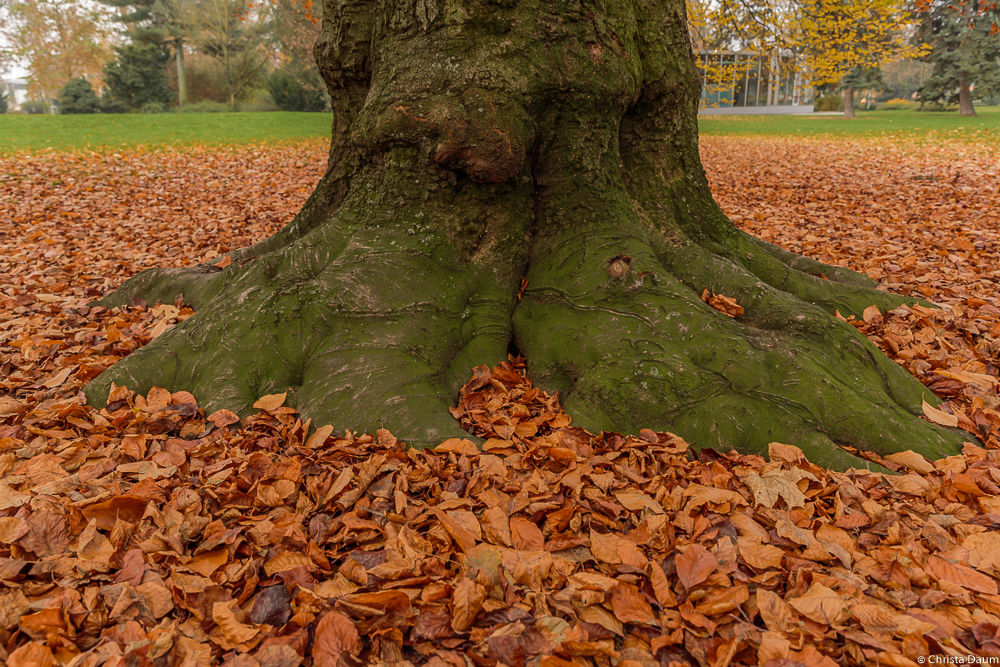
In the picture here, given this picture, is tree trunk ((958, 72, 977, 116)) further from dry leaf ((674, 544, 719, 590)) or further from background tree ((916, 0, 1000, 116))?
dry leaf ((674, 544, 719, 590))

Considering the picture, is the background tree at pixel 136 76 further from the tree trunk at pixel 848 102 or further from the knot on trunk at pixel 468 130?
the tree trunk at pixel 848 102

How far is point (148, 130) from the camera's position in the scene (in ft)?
62.0

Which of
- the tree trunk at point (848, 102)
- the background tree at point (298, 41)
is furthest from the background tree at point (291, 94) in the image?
the tree trunk at point (848, 102)

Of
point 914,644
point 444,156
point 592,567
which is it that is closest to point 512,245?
point 444,156

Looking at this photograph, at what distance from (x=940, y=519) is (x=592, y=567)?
1.36 meters

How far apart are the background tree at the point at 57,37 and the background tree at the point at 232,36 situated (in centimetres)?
500

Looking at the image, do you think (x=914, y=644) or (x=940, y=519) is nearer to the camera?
(x=914, y=644)

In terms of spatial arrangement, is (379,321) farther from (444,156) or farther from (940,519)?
(940,519)

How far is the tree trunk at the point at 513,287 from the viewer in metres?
2.59

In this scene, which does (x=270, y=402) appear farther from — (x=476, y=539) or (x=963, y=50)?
(x=963, y=50)

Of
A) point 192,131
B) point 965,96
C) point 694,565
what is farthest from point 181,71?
point 965,96

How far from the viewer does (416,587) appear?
Answer: 172cm

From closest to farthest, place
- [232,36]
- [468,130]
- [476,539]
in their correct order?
[476,539], [468,130], [232,36]

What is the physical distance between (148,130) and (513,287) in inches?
825
